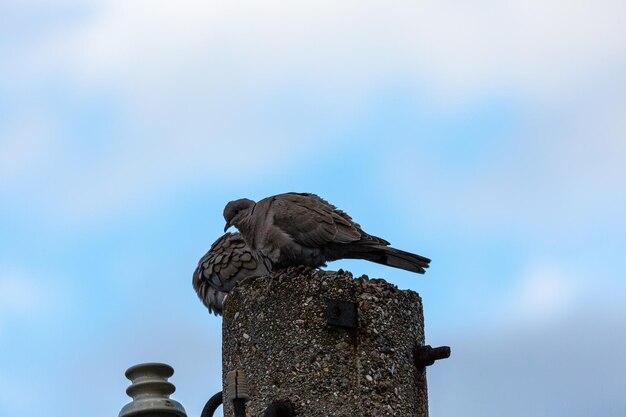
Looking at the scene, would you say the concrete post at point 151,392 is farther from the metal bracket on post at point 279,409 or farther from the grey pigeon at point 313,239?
the grey pigeon at point 313,239

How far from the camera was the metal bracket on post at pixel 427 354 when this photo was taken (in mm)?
6195

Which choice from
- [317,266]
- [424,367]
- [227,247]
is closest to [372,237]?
[317,266]

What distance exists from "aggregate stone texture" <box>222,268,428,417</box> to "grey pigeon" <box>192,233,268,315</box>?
3.74m

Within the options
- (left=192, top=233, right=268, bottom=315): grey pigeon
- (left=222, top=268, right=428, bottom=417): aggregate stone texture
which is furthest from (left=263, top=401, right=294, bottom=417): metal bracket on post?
(left=192, top=233, right=268, bottom=315): grey pigeon

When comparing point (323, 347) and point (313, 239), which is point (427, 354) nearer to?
point (323, 347)

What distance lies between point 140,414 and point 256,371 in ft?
2.57

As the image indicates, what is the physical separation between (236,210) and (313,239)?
121cm

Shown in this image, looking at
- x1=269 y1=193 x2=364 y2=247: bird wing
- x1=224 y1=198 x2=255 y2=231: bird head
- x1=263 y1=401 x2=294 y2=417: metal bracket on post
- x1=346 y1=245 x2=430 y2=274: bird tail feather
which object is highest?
x1=224 y1=198 x2=255 y2=231: bird head

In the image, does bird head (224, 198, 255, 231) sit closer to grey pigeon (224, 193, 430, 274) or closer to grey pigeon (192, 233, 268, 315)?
grey pigeon (224, 193, 430, 274)

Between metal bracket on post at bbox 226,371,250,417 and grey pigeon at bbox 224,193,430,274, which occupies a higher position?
grey pigeon at bbox 224,193,430,274

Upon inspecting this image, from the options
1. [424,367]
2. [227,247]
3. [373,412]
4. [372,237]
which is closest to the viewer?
[373,412]

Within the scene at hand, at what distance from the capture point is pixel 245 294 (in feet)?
20.8

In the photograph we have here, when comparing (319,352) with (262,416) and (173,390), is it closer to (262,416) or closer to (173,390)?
(262,416)

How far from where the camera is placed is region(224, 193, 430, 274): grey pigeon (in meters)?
7.56
